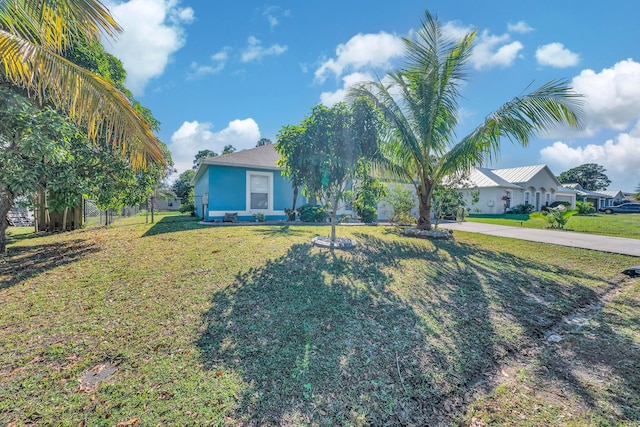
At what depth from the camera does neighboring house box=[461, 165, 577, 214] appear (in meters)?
24.6

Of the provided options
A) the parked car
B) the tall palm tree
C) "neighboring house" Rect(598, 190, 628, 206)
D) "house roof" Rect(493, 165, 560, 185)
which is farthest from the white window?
"neighboring house" Rect(598, 190, 628, 206)

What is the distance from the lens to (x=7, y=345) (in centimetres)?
271

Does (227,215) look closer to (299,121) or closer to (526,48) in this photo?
(299,121)

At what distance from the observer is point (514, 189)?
2539 centimetres

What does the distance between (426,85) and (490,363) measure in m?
8.25

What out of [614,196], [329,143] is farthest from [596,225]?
[614,196]

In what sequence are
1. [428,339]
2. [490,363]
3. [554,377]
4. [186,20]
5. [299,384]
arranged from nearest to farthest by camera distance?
1. [299,384]
2. [554,377]
3. [490,363]
4. [428,339]
5. [186,20]

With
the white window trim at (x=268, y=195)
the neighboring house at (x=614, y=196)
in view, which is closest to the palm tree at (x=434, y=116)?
the white window trim at (x=268, y=195)

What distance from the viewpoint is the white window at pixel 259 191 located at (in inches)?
502

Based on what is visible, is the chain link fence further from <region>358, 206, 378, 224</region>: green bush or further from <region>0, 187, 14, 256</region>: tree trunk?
<region>358, 206, 378, 224</region>: green bush

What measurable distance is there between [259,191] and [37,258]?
26.8 feet

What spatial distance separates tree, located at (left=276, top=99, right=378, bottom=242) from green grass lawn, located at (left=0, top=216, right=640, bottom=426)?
2.15 meters

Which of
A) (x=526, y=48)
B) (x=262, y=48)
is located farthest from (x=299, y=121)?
(x=526, y=48)

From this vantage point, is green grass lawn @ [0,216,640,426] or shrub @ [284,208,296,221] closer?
green grass lawn @ [0,216,640,426]
